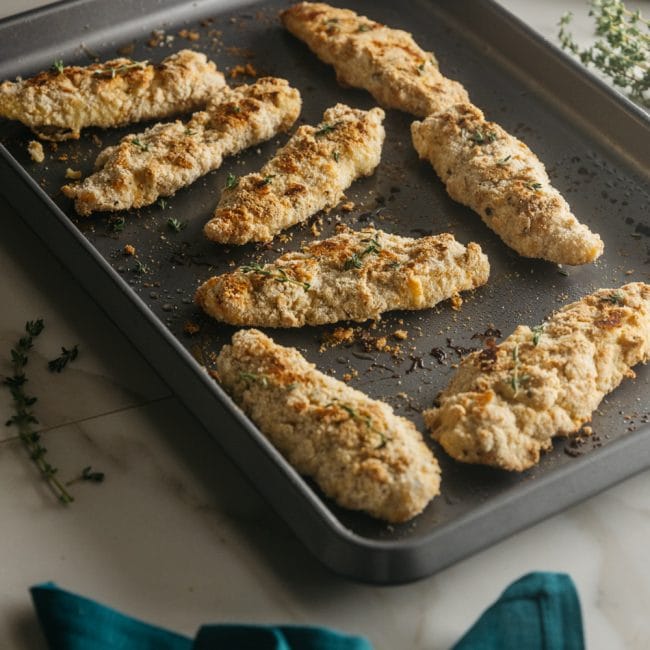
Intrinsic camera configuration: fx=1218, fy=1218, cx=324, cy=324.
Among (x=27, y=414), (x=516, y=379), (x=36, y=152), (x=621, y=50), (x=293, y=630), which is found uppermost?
(x=621, y=50)

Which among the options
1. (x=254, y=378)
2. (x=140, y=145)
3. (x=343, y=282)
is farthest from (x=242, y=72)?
(x=254, y=378)

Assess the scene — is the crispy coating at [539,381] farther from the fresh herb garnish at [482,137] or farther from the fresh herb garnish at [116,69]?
the fresh herb garnish at [116,69]

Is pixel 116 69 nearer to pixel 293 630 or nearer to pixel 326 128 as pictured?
pixel 326 128

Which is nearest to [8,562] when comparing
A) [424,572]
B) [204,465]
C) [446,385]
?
[204,465]

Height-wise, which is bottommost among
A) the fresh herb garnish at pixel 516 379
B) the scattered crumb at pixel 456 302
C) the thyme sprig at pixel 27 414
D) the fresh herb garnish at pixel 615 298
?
the thyme sprig at pixel 27 414

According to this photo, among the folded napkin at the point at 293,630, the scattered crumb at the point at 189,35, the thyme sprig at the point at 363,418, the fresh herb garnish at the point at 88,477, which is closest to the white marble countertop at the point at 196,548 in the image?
the fresh herb garnish at the point at 88,477

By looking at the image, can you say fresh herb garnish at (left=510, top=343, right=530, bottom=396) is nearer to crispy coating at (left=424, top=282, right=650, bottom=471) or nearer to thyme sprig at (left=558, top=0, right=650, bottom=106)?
crispy coating at (left=424, top=282, right=650, bottom=471)
